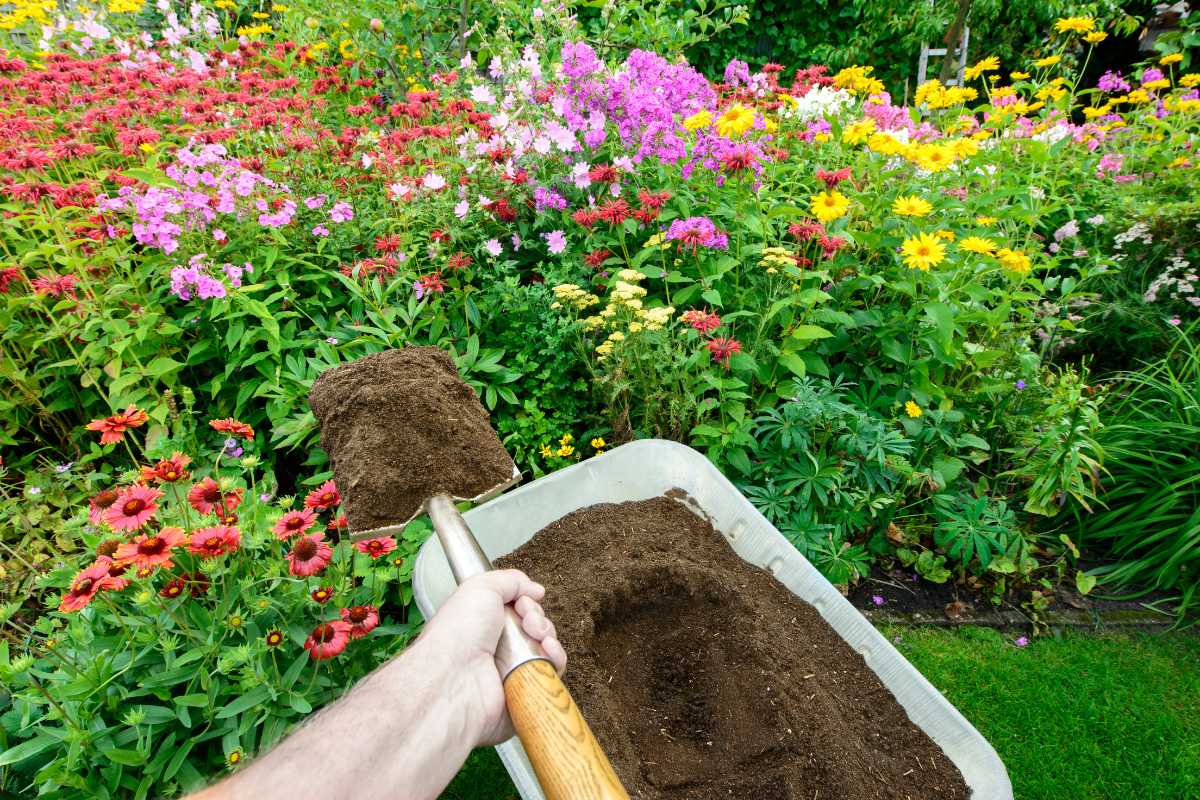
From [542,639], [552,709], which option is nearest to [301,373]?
[542,639]

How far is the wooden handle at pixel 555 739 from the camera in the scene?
0.85m

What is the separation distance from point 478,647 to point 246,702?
575mm

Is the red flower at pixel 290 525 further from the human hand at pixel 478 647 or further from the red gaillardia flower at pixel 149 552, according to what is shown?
the human hand at pixel 478 647

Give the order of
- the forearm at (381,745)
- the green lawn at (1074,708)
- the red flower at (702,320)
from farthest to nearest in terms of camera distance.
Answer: the red flower at (702,320)
the green lawn at (1074,708)
the forearm at (381,745)

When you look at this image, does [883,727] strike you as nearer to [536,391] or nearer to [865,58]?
[536,391]

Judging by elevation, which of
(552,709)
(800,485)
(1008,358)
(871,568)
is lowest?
(871,568)

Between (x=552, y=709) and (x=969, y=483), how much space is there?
2030mm

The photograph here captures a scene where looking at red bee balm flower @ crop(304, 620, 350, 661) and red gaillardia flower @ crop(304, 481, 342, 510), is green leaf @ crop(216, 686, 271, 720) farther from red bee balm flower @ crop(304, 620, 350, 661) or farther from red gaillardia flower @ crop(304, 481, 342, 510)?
red gaillardia flower @ crop(304, 481, 342, 510)

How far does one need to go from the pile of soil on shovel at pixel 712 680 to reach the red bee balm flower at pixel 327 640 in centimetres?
44

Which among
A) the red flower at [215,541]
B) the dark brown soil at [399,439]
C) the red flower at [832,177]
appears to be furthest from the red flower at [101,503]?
the red flower at [832,177]

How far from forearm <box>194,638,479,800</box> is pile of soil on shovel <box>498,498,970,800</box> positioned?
17.2 inches

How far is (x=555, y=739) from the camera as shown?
90cm

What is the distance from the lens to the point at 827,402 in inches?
80.2

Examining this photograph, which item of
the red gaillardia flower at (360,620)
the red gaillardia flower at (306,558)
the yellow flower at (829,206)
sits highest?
the yellow flower at (829,206)
